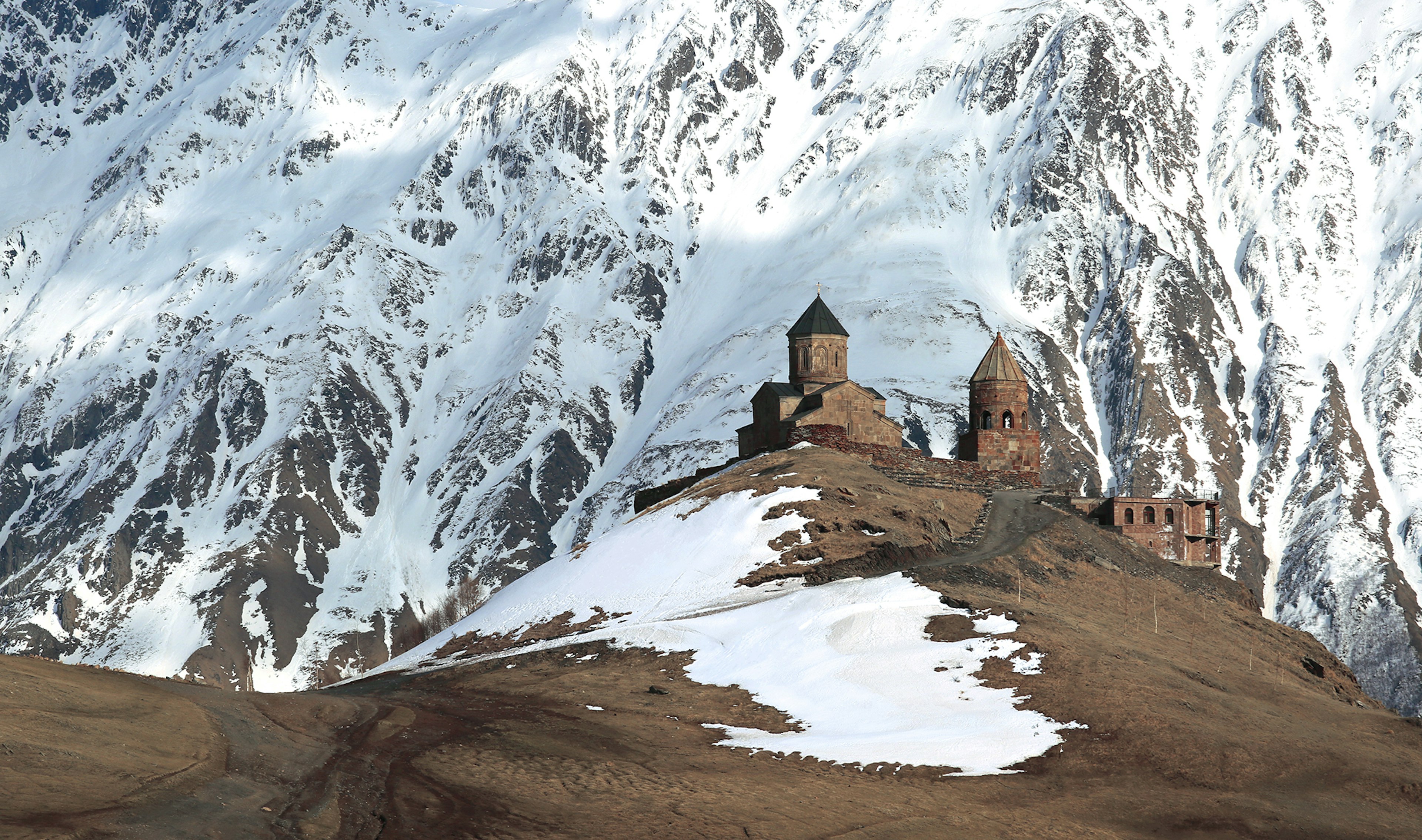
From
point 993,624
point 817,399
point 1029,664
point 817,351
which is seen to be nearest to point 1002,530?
point 993,624

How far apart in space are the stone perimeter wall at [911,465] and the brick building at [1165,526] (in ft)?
19.6

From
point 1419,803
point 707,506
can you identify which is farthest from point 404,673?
point 1419,803

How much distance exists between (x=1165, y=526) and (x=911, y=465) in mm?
12251

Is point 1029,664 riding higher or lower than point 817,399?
lower

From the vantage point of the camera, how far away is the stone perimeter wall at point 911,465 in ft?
241

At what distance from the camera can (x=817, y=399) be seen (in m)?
84.0

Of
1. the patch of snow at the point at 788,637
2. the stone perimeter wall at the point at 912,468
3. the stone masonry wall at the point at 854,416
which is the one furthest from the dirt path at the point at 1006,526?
the stone masonry wall at the point at 854,416

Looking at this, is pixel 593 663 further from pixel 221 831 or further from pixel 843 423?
pixel 843 423

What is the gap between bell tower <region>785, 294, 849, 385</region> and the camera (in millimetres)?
89312

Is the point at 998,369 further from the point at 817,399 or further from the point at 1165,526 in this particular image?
the point at 1165,526

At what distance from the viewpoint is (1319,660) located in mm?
55344

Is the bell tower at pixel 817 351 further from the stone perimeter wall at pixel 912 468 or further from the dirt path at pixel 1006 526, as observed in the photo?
the dirt path at pixel 1006 526

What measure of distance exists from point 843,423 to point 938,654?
1675 inches

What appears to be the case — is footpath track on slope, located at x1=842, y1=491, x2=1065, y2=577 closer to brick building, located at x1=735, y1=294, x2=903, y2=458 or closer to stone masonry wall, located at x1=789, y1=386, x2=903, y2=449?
brick building, located at x1=735, y1=294, x2=903, y2=458
